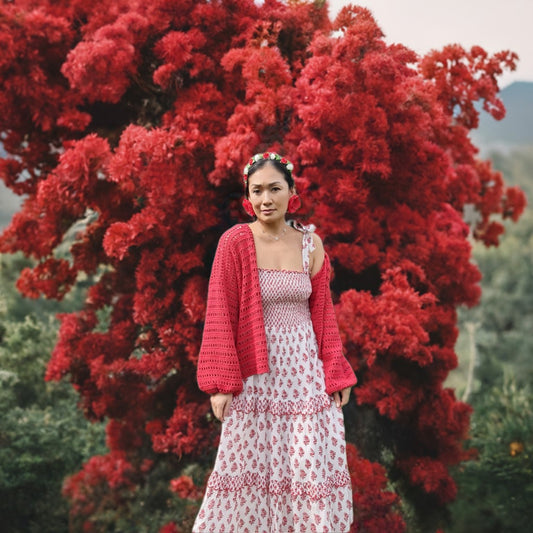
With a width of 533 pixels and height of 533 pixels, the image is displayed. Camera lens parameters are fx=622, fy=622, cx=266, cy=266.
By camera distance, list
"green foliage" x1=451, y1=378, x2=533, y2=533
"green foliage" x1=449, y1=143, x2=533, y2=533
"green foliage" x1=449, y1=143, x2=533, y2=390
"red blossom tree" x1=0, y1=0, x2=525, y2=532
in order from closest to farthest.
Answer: "red blossom tree" x1=0, y1=0, x2=525, y2=532 → "green foliage" x1=451, y1=378, x2=533, y2=533 → "green foliage" x1=449, y1=143, x2=533, y2=533 → "green foliage" x1=449, y1=143, x2=533, y2=390

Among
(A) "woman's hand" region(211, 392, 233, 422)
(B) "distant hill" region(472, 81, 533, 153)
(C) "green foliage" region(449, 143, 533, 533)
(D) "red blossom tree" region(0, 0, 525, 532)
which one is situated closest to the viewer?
(A) "woman's hand" region(211, 392, 233, 422)

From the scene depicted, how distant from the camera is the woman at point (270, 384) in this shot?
1934 millimetres

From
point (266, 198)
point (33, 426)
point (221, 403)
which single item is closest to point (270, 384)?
point (221, 403)

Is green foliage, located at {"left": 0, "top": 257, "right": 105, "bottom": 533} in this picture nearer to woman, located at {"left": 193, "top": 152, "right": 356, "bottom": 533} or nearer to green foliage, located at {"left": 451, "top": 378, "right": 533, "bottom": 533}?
woman, located at {"left": 193, "top": 152, "right": 356, "bottom": 533}

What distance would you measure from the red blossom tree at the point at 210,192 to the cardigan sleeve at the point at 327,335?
1.82ft

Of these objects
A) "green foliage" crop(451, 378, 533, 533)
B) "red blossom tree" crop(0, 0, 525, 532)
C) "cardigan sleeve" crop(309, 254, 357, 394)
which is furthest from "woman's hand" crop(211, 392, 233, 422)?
"green foliage" crop(451, 378, 533, 533)

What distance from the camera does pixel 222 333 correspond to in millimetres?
1954

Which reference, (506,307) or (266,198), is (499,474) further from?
(266,198)

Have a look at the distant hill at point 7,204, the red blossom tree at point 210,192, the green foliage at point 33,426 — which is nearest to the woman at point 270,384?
the red blossom tree at point 210,192

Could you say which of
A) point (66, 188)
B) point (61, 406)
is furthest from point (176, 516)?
point (66, 188)

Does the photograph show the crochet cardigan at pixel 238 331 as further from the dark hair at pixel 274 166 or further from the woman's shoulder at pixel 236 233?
the dark hair at pixel 274 166

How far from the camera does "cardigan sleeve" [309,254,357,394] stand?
2.06 meters

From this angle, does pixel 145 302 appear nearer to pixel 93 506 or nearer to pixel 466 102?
pixel 93 506

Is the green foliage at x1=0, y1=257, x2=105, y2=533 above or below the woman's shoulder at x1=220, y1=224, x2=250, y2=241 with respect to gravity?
below
